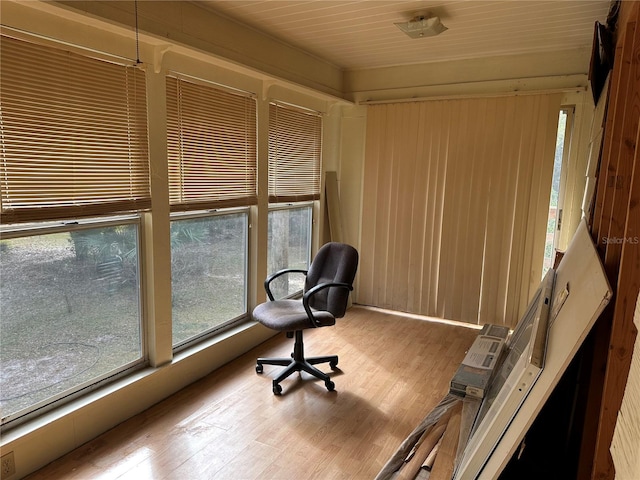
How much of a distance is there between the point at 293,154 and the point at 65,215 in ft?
7.44

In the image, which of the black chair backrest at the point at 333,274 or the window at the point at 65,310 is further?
the black chair backrest at the point at 333,274

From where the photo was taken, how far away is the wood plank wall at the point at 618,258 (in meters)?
1.12

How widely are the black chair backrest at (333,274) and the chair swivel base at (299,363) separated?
31 cm

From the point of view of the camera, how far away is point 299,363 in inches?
122

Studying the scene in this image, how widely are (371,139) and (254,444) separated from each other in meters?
3.18

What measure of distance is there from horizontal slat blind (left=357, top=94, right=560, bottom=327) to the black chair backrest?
4.38 ft

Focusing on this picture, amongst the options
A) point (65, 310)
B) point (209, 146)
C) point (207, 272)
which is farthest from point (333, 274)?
point (65, 310)

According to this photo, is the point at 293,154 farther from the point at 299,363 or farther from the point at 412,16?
the point at 299,363

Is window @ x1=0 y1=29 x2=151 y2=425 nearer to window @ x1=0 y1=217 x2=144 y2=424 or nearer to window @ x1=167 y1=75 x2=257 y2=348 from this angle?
window @ x1=0 y1=217 x2=144 y2=424

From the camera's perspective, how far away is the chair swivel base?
2953 mm

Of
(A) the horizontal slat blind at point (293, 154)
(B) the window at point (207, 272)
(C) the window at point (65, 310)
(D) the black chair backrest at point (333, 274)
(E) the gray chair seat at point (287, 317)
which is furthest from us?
(A) the horizontal slat blind at point (293, 154)

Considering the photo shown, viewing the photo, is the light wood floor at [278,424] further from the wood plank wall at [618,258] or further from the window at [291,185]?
the wood plank wall at [618,258]

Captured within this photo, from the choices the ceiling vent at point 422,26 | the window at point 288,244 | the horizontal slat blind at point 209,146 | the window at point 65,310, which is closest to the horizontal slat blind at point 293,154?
the window at point 288,244

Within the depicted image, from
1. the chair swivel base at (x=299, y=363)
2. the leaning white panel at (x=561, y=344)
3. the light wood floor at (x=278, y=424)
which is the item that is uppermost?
the leaning white panel at (x=561, y=344)
